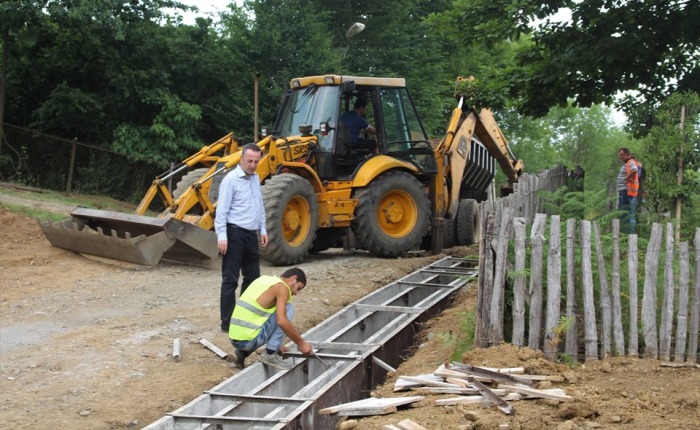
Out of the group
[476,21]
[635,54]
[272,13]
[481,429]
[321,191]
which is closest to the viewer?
[481,429]

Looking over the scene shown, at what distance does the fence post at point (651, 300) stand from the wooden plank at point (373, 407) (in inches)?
86.2

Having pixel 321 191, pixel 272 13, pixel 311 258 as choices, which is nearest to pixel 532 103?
pixel 321 191

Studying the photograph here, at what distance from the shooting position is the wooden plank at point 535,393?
554cm

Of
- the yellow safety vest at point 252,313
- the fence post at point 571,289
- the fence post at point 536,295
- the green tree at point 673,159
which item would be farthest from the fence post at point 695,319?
the green tree at point 673,159

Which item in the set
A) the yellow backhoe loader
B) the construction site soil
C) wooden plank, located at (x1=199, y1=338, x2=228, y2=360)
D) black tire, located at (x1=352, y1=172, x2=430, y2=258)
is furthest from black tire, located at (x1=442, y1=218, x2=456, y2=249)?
wooden plank, located at (x1=199, y1=338, x2=228, y2=360)

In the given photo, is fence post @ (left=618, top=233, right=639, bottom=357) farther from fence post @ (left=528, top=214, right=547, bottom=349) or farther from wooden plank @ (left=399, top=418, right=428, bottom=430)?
wooden plank @ (left=399, top=418, right=428, bottom=430)

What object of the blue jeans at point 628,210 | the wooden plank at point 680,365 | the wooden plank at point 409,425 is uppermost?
the blue jeans at point 628,210

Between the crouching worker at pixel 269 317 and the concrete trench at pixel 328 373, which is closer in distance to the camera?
the concrete trench at pixel 328 373

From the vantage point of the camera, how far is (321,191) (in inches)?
505

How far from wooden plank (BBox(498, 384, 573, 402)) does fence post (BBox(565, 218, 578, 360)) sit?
1188 millimetres

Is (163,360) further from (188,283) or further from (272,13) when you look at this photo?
(272,13)

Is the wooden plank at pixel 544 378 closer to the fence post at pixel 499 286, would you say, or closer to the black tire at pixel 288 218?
the fence post at pixel 499 286

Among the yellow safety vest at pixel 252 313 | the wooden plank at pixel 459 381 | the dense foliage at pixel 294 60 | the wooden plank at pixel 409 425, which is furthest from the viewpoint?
the dense foliage at pixel 294 60

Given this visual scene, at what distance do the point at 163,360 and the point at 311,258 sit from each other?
6102 mm
